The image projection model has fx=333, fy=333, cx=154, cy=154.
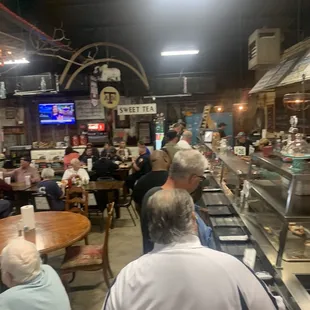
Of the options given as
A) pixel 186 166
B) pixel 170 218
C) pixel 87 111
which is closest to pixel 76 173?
pixel 186 166

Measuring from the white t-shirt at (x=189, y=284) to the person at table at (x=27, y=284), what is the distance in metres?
1.00

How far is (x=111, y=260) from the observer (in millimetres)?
4758

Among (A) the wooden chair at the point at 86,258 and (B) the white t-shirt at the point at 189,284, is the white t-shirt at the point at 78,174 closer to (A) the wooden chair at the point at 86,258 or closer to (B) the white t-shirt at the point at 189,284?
(A) the wooden chair at the point at 86,258

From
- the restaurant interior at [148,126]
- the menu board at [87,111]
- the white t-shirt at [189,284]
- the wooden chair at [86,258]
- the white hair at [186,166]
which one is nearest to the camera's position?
the white t-shirt at [189,284]

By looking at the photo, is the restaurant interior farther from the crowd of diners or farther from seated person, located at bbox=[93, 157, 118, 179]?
the crowd of diners

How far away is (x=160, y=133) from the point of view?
41.7ft

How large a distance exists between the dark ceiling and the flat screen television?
10.2 ft

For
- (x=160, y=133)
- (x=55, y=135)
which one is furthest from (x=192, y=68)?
(x=55, y=135)

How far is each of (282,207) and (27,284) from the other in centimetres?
173

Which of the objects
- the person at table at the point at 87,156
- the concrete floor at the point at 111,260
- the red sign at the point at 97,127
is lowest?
the concrete floor at the point at 111,260

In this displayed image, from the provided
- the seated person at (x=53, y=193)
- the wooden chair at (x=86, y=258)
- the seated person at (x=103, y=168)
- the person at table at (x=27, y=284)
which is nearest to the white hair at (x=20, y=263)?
the person at table at (x=27, y=284)

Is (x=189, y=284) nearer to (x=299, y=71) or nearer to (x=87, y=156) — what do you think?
Result: (x=299, y=71)

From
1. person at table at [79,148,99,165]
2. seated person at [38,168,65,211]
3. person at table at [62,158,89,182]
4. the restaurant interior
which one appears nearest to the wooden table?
the restaurant interior

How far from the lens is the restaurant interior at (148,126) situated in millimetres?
2637
